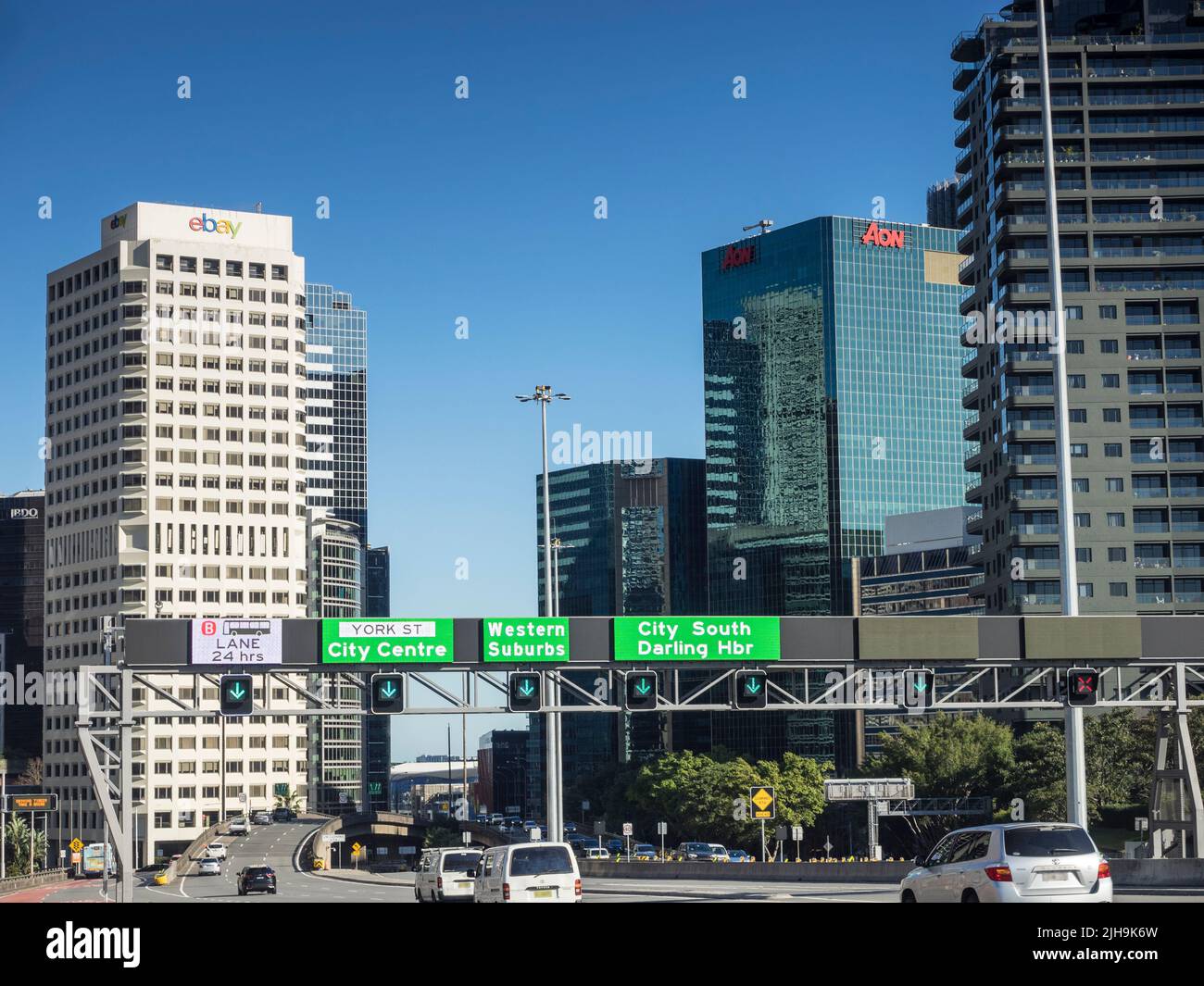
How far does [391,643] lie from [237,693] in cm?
469

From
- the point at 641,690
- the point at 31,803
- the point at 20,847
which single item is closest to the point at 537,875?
the point at 641,690

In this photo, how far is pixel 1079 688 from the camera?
1951 inches

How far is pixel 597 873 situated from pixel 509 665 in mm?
25884

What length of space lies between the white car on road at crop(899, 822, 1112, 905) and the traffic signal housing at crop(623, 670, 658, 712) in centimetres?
2763

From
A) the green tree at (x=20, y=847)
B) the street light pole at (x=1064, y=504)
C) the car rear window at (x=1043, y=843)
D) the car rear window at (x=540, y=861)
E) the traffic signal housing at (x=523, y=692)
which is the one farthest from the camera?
A: the green tree at (x=20, y=847)

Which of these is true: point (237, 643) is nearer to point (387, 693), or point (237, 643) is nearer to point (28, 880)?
point (387, 693)

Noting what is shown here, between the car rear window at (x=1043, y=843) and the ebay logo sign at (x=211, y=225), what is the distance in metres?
173

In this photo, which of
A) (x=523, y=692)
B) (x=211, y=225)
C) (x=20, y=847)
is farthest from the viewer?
(x=211, y=225)

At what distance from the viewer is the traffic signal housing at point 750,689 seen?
52.0 m

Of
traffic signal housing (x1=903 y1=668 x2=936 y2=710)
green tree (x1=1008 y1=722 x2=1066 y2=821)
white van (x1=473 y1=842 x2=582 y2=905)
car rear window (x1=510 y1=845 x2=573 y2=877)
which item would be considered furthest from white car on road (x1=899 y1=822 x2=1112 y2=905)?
green tree (x1=1008 y1=722 x2=1066 y2=821)

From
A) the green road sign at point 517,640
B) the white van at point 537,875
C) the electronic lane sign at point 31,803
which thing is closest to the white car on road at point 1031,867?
the white van at point 537,875

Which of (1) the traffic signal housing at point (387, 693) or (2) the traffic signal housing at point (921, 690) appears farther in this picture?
(2) the traffic signal housing at point (921, 690)

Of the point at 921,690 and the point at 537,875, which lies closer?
the point at 537,875

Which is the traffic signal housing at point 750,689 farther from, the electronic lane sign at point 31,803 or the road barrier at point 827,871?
the electronic lane sign at point 31,803
